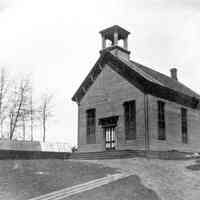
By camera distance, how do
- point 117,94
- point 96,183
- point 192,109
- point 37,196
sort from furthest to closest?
1. point 192,109
2. point 117,94
3. point 96,183
4. point 37,196

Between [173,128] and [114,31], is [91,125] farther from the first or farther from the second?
[114,31]

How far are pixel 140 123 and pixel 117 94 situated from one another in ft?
11.9

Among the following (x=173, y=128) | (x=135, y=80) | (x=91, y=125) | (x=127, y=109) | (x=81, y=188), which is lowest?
(x=81, y=188)

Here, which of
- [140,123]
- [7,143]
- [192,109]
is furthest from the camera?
[7,143]

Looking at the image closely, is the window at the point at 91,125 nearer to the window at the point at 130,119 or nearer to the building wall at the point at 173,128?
the window at the point at 130,119

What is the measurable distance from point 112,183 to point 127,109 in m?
12.0

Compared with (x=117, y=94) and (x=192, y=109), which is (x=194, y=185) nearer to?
(x=117, y=94)

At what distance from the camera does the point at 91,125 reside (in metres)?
31.4

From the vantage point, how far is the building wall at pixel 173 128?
27.3 m

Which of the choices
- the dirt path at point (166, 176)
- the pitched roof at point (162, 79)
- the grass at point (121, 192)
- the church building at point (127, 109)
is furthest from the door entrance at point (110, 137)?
the grass at point (121, 192)

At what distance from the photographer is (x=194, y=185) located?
59.0ft

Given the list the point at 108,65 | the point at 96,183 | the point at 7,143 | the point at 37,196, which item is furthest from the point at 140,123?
the point at 7,143

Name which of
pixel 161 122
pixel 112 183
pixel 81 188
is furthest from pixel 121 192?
pixel 161 122

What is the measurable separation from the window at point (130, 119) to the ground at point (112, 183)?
15.1ft
